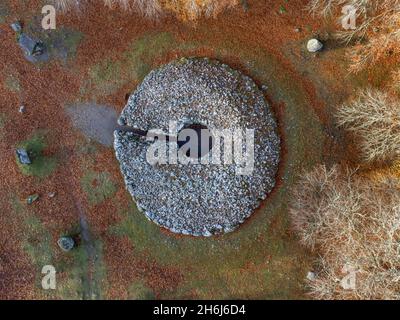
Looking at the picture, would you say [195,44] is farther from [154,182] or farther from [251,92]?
[154,182]

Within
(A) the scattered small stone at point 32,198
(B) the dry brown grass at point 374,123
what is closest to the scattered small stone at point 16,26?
(A) the scattered small stone at point 32,198

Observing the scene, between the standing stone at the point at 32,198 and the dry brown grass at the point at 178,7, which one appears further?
the standing stone at the point at 32,198

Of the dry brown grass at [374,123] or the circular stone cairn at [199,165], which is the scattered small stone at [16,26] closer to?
the circular stone cairn at [199,165]

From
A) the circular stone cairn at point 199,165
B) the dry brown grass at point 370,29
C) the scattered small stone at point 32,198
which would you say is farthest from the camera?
the scattered small stone at point 32,198

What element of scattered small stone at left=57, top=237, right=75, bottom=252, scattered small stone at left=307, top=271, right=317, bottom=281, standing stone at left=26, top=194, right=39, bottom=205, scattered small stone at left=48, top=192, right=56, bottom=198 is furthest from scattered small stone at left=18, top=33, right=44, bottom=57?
scattered small stone at left=307, top=271, right=317, bottom=281

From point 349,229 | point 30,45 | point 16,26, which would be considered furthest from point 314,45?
point 16,26

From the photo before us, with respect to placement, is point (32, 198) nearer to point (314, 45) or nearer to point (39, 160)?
point (39, 160)
